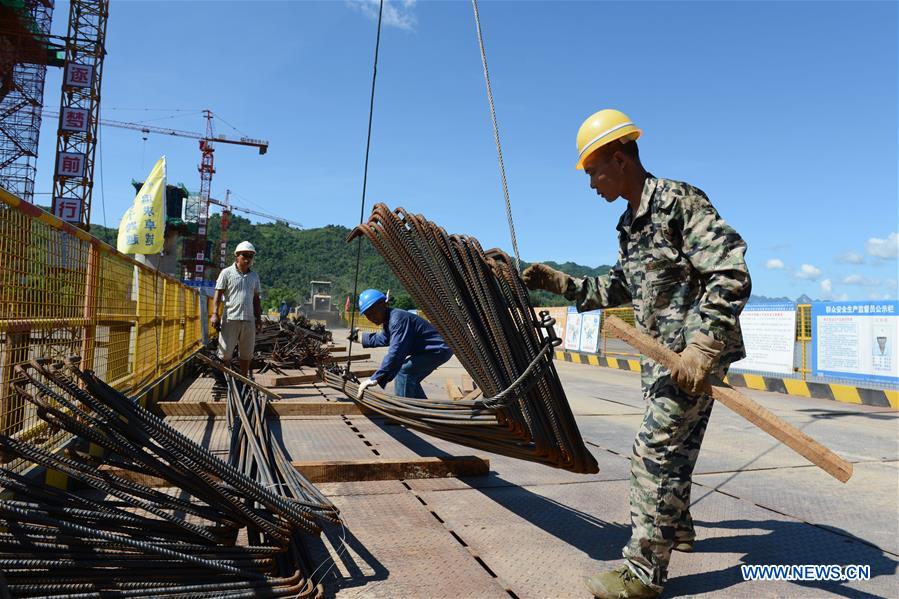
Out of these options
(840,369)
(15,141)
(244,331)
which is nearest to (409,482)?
(244,331)

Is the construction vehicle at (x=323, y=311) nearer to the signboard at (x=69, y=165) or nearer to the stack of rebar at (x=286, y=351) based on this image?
the signboard at (x=69, y=165)

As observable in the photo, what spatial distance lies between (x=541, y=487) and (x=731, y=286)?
1957 millimetres

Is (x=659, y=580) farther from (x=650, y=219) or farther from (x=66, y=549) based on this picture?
(x=66, y=549)

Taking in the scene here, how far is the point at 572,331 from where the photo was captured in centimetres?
1725

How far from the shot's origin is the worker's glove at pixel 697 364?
1979 millimetres

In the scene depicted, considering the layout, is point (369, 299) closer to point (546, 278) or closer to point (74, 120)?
point (546, 278)

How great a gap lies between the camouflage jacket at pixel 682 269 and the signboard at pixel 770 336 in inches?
329

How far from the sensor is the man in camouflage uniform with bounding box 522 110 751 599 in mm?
2066

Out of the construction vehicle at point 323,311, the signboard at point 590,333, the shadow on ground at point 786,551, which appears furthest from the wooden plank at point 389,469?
the construction vehicle at point 323,311

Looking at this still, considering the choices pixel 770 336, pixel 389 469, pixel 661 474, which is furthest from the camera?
pixel 770 336

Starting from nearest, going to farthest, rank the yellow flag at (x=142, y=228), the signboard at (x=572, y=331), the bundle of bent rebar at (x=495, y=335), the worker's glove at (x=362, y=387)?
the bundle of bent rebar at (x=495, y=335)
the worker's glove at (x=362, y=387)
the yellow flag at (x=142, y=228)
the signboard at (x=572, y=331)

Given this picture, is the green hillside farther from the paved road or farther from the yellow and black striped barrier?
the paved road

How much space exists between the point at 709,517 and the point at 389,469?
1.83 m

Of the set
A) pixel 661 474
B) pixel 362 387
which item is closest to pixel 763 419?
pixel 661 474
